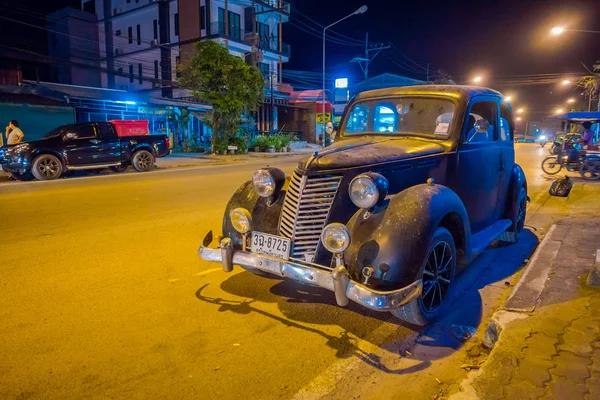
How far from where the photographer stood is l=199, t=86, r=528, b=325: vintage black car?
10.5 feet

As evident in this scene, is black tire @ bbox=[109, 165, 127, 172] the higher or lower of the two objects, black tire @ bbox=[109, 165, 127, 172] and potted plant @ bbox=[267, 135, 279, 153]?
the lower

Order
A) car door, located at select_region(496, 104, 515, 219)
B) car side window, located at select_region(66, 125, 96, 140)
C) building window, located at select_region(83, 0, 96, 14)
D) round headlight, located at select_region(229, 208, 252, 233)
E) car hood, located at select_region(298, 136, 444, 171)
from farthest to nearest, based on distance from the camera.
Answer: building window, located at select_region(83, 0, 96, 14) → car side window, located at select_region(66, 125, 96, 140) → car door, located at select_region(496, 104, 515, 219) → round headlight, located at select_region(229, 208, 252, 233) → car hood, located at select_region(298, 136, 444, 171)

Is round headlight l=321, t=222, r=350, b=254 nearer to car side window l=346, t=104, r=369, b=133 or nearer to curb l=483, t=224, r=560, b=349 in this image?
curb l=483, t=224, r=560, b=349

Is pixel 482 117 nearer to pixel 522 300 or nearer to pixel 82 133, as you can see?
pixel 522 300

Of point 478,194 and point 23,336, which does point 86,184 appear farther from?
point 478,194

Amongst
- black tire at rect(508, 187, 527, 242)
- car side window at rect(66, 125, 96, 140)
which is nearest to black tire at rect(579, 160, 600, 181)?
black tire at rect(508, 187, 527, 242)

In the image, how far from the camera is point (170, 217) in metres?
7.62

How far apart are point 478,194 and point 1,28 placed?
4652cm

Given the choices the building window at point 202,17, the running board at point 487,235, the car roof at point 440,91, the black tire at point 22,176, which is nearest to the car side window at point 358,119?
the car roof at point 440,91

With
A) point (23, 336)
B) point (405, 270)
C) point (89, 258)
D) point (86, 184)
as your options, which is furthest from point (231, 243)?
point (86, 184)

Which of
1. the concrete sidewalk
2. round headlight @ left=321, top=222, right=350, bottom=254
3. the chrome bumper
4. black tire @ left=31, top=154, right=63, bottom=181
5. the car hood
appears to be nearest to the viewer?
the concrete sidewalk

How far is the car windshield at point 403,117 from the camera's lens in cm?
466

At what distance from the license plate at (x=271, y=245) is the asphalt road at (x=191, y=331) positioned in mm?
610

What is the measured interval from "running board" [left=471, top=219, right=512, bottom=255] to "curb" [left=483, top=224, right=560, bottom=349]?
473mm
